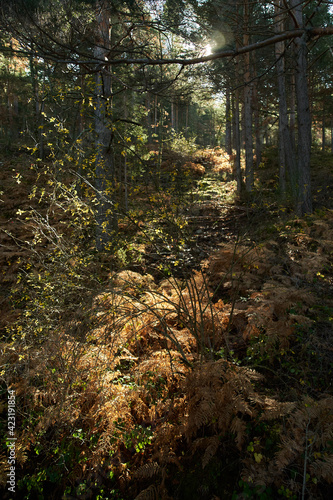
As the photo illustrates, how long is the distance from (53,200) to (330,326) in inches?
140

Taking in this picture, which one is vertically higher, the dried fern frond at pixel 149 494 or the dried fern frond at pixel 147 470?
the dried fern frond at pixel 147 470

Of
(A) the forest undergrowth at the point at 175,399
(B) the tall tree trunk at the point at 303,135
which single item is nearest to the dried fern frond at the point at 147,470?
(A) the forest undergrowth at the point at 175,399

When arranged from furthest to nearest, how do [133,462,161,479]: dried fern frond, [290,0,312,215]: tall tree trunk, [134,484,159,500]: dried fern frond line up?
[290,0,312,215]: tall tree trunk
[133,462,161,479]: dried fern frond
[134,484,159,500]: dried fern frond

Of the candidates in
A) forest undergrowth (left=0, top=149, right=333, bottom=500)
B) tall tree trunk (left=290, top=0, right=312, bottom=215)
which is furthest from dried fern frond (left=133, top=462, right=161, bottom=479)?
tall tree trunk (left=290, top=0, right=312, bottom=215)

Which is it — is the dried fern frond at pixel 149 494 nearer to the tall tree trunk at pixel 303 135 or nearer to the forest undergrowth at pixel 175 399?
the forest undergrowth at pixel 175 399

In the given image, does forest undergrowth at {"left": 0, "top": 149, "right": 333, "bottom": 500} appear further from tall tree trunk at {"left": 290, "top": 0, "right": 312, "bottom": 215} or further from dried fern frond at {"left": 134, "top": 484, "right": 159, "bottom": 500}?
tall tree trunk at {"left": 290, "top": 0, "right": 312, "bottom": 215}

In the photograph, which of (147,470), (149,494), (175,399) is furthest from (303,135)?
(149,494)

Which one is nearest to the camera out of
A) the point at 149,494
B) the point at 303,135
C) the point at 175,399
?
the point at 149,494

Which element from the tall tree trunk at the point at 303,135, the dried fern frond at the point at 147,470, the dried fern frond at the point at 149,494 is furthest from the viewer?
the tall tree trunk at the point at 303,135

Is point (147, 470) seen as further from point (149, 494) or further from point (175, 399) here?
point (175, 399)

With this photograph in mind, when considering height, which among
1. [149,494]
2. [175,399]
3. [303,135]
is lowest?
[149,494]

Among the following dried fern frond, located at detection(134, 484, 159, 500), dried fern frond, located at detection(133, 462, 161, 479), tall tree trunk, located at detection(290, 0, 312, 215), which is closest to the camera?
dried fern frond, located at detection(134, 484, 159, 500)

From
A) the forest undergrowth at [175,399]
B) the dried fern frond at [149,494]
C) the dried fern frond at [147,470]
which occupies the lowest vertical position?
the dried fern frond at [149,494]

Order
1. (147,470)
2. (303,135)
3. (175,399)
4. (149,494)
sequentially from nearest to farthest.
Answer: (149,494)
(147,470)
(175,399)
(303,135)
